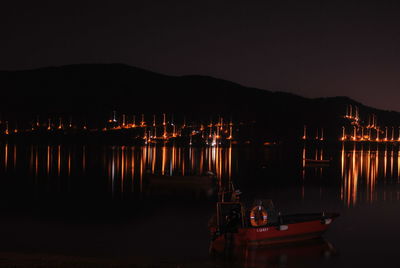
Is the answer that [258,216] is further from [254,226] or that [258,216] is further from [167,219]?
[167,219]

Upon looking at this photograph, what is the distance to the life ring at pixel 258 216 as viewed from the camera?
14.9 meters

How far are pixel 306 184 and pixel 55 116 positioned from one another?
170 m

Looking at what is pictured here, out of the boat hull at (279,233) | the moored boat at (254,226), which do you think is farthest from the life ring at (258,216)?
the boat hull at (279,233)

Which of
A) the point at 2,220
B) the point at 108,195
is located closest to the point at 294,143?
the point at 108,195

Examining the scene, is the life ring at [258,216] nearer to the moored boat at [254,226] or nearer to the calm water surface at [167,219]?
the moored boat at [254,226]

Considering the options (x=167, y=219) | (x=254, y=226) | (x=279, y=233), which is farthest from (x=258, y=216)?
(x=167, y=219)

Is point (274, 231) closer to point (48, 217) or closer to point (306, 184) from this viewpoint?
point (48, 217)

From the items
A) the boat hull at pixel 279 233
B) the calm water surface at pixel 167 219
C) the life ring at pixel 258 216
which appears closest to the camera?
the boat hull at pixel 279 233

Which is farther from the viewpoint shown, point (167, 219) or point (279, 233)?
point (167, 219)

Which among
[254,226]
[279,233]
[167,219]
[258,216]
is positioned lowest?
[167,219]

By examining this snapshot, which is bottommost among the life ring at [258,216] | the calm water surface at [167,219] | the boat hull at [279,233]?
the calm water surface at [167,219]

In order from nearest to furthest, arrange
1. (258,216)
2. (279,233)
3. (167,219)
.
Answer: (258,216)
(279,233)
(167,219)

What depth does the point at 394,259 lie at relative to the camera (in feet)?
52.1

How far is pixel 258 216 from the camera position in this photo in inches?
591
